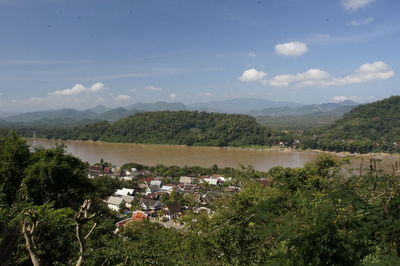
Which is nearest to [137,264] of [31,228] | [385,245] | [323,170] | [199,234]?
[31,228]

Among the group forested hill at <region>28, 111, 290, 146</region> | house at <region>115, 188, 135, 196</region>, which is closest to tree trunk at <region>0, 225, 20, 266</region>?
house at <region>115, 188, 135, 196</region>

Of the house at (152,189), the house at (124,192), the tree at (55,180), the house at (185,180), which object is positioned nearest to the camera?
the tree at (55,180)

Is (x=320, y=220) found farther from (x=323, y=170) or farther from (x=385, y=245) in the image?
(x=323, y=170)

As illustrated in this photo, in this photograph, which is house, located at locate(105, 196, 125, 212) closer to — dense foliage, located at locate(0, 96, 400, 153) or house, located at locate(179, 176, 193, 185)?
house, located at locate(179, 176, 193, 185)

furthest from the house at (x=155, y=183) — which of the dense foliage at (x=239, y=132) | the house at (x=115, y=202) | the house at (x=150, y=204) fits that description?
the dense foliage at (x=239, y=132)

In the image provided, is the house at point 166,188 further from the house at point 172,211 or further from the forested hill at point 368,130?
the forested hill at point 368,130
